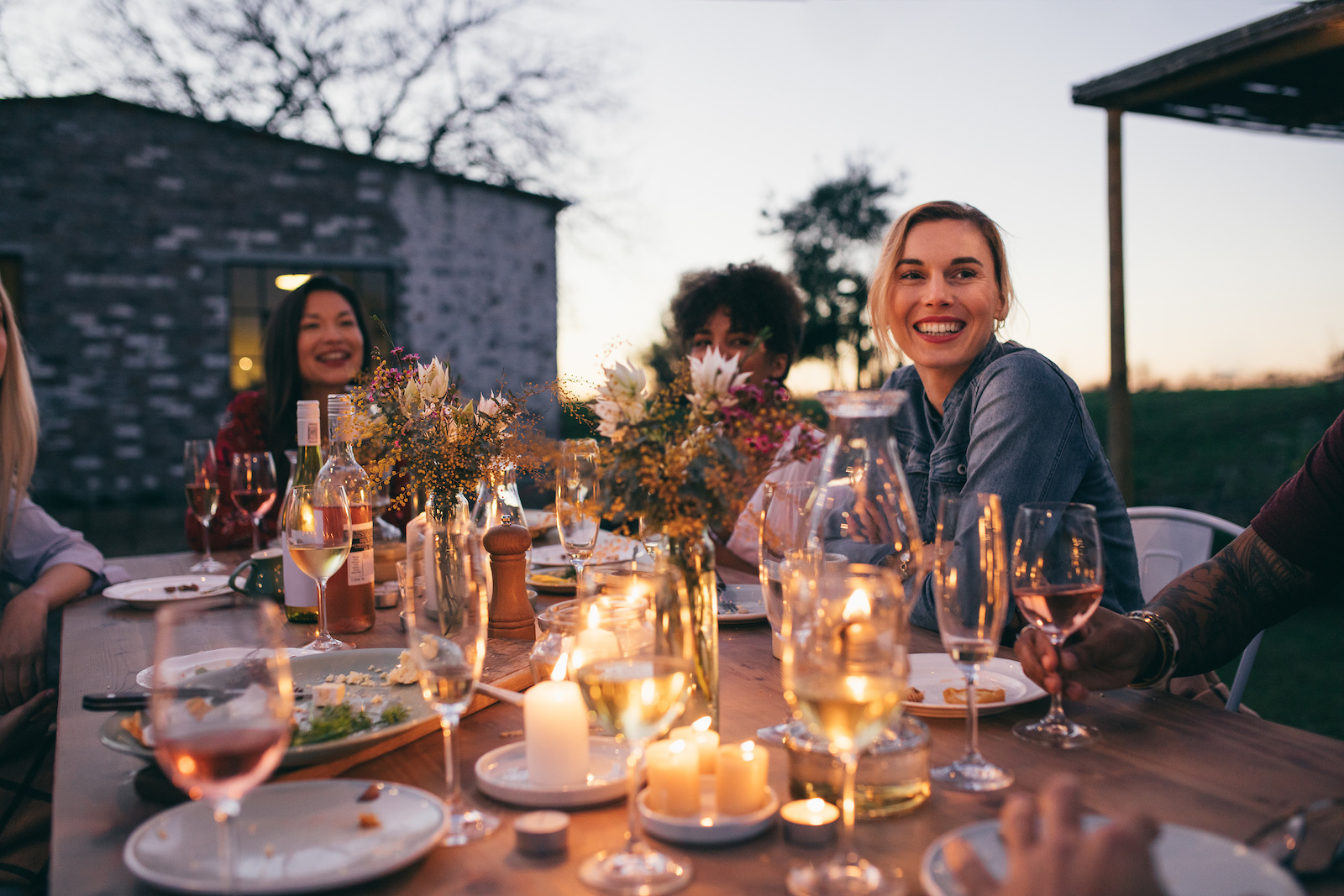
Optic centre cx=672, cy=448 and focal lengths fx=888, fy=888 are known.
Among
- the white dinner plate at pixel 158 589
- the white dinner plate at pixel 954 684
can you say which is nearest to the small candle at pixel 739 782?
the white dinner plate at pixel 954 684

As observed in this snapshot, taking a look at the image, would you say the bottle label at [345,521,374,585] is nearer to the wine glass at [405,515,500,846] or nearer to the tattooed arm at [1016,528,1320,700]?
the wine glass at [405,515,500,846]

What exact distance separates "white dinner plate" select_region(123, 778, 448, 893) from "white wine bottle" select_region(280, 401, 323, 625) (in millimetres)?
996

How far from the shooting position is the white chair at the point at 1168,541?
8.04 feet

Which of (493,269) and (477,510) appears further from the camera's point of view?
(493,269)

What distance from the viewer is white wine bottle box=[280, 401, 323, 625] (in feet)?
6.27

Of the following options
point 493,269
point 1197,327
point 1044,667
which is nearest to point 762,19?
point 493,269

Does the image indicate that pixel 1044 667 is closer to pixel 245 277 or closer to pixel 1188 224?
pixel 1188 224

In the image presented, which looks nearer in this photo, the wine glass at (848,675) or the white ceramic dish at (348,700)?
the wine glass at (848,675)

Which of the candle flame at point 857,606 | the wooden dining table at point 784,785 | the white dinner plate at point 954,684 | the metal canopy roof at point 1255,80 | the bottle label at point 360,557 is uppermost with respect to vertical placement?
the metal canopy roof at point 1255,80

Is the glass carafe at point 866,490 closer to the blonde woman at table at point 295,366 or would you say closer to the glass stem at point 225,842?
the glass stem at point 225,842

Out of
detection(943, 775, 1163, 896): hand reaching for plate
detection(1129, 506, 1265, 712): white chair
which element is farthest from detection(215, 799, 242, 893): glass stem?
detection(1129, 506, 1265, 712): white chair

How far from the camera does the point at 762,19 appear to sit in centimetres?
967

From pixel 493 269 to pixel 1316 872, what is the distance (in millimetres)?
11249

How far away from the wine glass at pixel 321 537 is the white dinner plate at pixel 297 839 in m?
0.74
